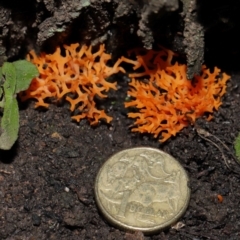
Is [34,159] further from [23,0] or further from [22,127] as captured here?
[23,0]

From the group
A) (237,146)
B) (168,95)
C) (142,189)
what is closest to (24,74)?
(168,95)

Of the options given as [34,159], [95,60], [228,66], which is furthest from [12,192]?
[228,66]

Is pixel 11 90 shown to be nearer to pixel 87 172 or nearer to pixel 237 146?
pixel 87 172

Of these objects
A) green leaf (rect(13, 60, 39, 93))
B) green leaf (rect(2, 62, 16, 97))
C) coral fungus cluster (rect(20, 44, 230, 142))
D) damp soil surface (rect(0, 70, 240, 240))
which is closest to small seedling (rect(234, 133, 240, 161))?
damp soil surface (rect(0, 70, 240, 240))

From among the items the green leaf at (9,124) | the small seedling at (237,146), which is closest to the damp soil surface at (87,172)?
the small seedling at (237,146)

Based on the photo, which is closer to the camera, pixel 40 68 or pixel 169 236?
pixel 169 236

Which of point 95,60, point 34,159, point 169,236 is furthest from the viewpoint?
point 95,60

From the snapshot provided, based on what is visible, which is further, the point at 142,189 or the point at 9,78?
the point at 9,78
